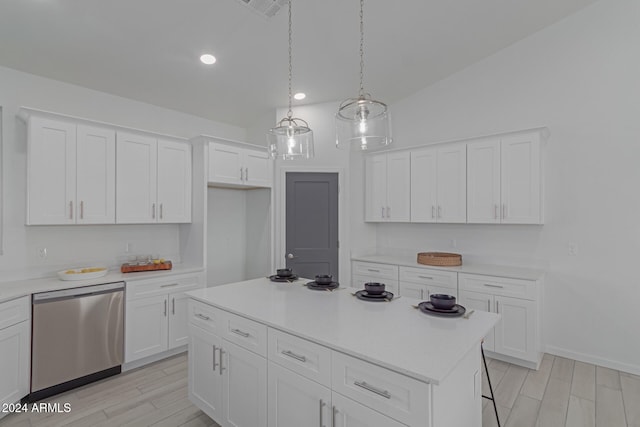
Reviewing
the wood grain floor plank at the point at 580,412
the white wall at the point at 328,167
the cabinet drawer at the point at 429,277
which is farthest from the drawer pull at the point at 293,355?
the white wall at the point at 328,167

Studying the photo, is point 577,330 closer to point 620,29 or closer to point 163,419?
point 620,29

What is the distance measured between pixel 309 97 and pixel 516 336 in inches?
142

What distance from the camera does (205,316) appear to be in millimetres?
2225

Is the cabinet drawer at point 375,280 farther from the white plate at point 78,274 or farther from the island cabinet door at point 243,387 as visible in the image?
the white plate at point 78,274

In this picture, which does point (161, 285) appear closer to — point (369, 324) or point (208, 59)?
point (208, 59)

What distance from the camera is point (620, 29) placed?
3135 mm

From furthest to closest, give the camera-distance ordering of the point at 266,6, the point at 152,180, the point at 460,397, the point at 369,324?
the point at 152,180
the point at 266,6
the point at 369,324
the point at 460,397

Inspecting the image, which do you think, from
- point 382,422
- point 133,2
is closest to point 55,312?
point 133,2

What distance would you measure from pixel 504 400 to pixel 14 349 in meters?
3.84

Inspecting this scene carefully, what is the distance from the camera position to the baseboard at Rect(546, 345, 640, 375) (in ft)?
10.1

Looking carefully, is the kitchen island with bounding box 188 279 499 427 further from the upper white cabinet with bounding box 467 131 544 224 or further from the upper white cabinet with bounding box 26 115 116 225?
the upper white cabinet with bounding box 467 131 544 224

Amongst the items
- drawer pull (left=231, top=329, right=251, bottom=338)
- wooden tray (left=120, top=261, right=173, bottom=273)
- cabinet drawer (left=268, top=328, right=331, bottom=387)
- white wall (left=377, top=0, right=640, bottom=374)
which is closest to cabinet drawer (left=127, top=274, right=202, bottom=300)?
wooden tray (left=120, top=261, right=173, bottom=273)

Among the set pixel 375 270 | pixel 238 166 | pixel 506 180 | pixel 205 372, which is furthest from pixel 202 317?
pixel 506 180

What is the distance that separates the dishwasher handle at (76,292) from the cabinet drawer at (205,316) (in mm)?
1170
